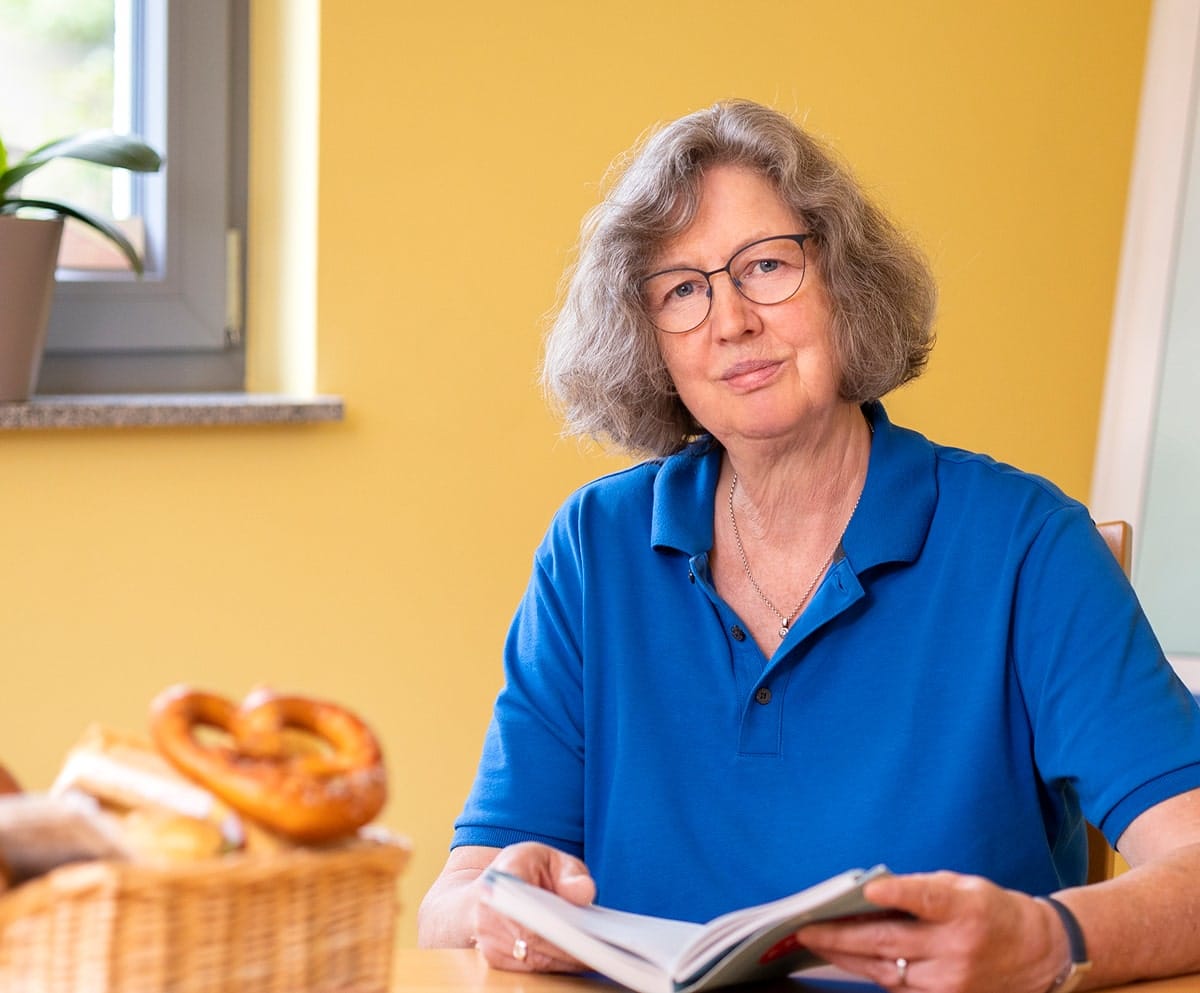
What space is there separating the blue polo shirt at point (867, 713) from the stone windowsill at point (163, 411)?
69 centimetres

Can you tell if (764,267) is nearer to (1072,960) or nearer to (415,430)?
(1072,960)

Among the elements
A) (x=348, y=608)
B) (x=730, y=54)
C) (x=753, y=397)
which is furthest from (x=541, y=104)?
(x=753, y=397)

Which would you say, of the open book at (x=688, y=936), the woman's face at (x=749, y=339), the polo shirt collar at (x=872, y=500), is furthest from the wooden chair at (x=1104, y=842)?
the open book at (x=688, y=936)

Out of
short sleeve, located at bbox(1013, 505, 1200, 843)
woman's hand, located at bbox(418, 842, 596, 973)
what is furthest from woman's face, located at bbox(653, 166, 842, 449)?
woman's hand, located at bbox(418, 842, 596, 973)

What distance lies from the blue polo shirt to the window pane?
1.12 meters

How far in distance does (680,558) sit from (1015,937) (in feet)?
1.89

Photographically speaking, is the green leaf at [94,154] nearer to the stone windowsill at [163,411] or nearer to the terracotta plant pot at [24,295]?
the terracotta plant pot at [24,295]

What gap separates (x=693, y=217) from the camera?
1.44m

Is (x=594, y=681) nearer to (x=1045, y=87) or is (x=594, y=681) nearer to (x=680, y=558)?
(x=680, y=558)

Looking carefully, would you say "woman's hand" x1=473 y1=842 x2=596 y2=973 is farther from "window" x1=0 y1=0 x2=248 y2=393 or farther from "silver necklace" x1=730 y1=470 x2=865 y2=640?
"window" x1=0 y1=0 x2=248 y2=393

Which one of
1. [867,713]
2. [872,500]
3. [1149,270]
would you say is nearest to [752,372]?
[872,500]

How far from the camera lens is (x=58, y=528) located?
1904mm

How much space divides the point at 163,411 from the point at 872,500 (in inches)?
39.4

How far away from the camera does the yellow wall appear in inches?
76.3
